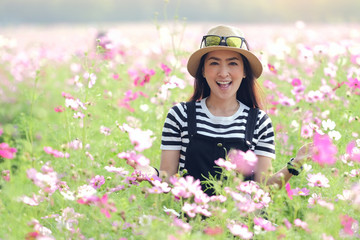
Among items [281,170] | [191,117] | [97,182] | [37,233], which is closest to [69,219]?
[37,233]

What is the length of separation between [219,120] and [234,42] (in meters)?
0.37

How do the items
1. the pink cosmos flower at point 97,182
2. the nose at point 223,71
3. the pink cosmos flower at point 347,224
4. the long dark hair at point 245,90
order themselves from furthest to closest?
1. the long dark hair at point 245,90
2. the nose at point 223,71
3. the pink cosmos flower at point 97,182
4. the pink cosmos flower at point 347,224

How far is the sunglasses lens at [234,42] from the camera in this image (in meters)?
2.32

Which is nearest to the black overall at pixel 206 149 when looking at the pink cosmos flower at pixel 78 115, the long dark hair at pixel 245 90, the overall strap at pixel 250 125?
the overall strap at pixel 250 125

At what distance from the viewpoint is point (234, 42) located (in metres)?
2.33

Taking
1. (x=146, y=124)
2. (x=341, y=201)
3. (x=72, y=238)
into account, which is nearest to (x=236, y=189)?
(x=341, y=201)

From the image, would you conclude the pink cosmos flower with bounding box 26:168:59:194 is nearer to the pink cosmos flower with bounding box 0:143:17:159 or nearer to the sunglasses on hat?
the pink cosmos flower with bounding box 0:143:17:159

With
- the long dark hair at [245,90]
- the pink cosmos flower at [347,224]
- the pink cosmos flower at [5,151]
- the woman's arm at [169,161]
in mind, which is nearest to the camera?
the pink cosmos flower at [347,224]

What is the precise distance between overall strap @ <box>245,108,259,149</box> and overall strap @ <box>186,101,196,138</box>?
9.7 inches

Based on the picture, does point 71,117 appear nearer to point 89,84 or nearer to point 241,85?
point 89,84

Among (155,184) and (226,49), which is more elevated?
(226,49)

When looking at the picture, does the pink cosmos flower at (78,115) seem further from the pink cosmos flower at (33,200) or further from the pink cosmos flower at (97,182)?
the pink cosmos flower at (33,200)

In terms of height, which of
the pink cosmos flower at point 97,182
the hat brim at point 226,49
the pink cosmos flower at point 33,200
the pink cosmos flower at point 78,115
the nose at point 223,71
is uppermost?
the hat brim at point 226,49

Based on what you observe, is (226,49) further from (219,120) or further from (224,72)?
(219,120)
